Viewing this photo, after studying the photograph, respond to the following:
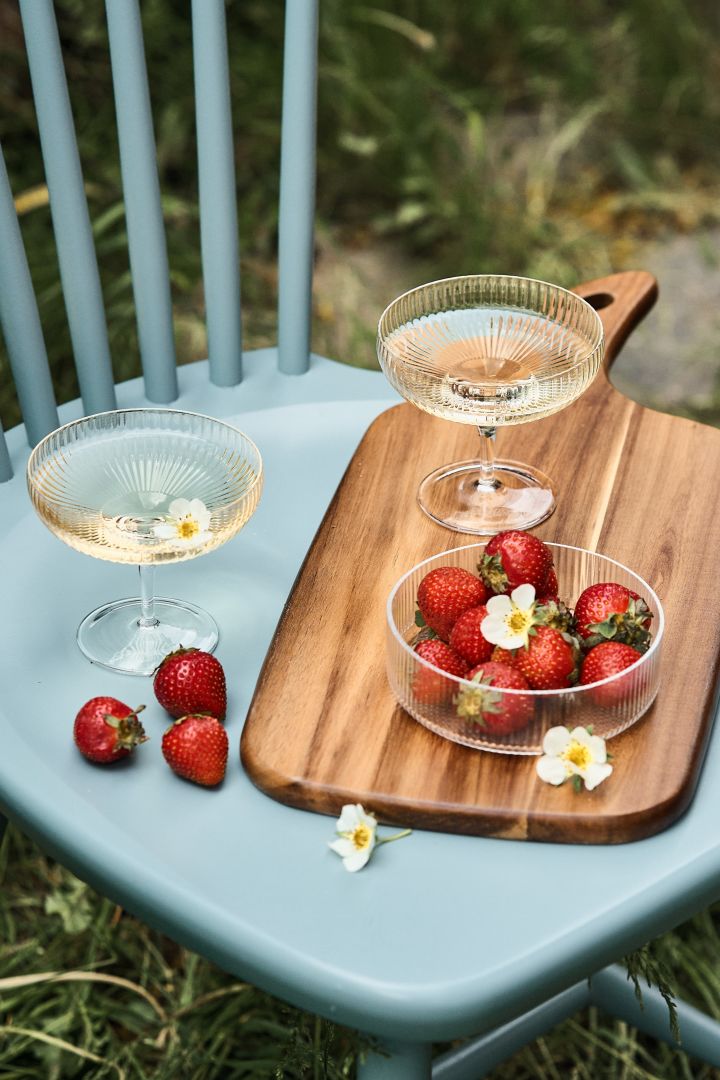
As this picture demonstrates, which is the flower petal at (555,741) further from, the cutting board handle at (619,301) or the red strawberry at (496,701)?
the cutting board handle at (619,301)

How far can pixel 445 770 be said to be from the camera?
0.82 metres

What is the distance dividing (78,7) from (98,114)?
0.19 metres

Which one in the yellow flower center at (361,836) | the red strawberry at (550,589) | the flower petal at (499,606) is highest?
the flower petal at (499,606)

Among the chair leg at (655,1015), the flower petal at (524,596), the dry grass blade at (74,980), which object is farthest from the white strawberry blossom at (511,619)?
the dry grass blade at (74,980)

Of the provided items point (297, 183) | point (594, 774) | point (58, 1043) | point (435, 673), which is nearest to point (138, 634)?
point (435, 673)

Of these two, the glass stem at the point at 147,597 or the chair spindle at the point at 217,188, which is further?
the chair spindle at the point at 217,188

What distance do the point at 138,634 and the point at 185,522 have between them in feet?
0.31

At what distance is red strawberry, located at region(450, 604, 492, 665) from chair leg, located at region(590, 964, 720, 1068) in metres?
0.56

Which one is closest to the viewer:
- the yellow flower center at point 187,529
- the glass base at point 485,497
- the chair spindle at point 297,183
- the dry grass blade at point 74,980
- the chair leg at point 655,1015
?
the yellow flower center at point 187,529

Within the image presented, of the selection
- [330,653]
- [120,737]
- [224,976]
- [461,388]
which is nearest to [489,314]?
[461,388]

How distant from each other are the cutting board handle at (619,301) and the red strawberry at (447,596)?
379mm

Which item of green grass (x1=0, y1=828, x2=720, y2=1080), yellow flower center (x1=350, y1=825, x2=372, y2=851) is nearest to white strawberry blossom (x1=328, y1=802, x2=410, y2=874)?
yellow flower center (x1=350, y1=825, x2=372, y2=851)

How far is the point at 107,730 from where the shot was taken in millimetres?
847

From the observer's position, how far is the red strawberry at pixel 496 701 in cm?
80
